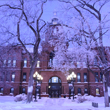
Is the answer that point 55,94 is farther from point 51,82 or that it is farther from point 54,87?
point 51,82

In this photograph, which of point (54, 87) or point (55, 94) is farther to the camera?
point (54, 87)

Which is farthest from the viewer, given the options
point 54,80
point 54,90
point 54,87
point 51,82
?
point 54,80

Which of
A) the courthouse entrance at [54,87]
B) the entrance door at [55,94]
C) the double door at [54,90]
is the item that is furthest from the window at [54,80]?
the entrance door at [55,94]

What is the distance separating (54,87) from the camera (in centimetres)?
2819

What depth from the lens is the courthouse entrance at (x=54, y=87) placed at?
27906 millimetres

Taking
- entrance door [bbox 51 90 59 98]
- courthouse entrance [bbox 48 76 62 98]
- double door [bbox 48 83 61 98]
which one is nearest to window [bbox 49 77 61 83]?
courthouse entrance [bbox 48 76 62 98]

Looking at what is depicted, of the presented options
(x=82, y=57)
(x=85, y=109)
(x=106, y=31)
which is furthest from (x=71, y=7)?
(x=85, y=109)

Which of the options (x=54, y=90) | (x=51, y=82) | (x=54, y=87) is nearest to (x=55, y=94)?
(x=54, y=90)

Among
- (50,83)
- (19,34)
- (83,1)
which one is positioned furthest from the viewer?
(50,83)

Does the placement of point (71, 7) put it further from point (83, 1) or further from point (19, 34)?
point (19, 34)

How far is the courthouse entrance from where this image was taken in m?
27.9

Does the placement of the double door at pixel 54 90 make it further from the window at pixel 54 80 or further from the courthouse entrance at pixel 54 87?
the window at pixel 54 80

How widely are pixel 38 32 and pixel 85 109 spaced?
983cm

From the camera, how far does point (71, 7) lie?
13125 millimetres
